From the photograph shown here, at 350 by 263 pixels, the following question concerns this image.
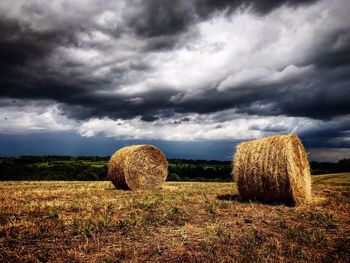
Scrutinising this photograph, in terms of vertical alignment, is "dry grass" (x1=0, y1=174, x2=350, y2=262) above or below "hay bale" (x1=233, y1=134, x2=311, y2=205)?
below

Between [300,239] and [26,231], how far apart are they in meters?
5.50

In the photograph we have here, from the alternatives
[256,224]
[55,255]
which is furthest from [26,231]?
[256,224]

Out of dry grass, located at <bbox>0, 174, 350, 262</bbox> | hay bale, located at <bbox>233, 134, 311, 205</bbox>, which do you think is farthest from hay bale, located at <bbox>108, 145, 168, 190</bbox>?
dry grass, located at <bbox>0, 174, 350, 262</bbox>

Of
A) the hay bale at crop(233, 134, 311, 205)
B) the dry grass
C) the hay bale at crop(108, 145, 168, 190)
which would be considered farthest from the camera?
the hay bale at crop(108, 145, 168, 190)

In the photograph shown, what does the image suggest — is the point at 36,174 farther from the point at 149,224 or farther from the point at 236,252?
the point at 236,252

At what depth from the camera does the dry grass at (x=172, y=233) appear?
576 centimetres

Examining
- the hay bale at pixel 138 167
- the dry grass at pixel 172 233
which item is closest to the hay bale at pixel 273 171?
the dry grass at pixel 172 233

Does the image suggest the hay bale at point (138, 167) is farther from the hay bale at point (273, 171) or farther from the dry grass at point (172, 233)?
the dry grass at point (172, 233)

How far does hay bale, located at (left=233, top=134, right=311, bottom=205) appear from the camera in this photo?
37.2 ft

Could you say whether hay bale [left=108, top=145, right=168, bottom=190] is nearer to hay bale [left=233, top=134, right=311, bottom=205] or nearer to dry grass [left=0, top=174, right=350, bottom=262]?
hay bale [left=233, top=134, right=311, bottom=205]

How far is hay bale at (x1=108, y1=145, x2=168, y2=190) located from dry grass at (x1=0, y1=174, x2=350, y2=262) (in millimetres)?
6832

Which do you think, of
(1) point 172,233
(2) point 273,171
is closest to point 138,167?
(2) point 273,171

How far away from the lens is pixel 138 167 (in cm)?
1800

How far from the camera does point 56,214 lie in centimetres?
896
